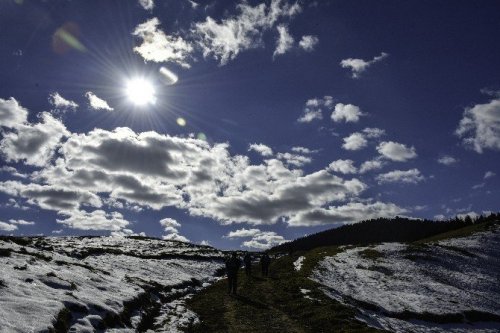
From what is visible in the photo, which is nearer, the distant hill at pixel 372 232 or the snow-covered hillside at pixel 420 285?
the snow-covered hillside at pixel 420 285

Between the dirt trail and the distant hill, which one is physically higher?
the distant hill

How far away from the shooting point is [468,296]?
36.2m

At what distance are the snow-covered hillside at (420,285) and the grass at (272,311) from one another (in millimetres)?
2428

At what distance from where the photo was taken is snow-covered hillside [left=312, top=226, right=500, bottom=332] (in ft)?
91.4

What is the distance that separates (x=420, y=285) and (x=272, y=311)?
22070 mm

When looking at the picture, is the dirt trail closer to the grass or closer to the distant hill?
the grass

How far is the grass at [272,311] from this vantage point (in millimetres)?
18758

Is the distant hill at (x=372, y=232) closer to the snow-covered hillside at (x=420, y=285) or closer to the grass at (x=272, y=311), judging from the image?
the snow-covered hillside at (x=420, y=285)

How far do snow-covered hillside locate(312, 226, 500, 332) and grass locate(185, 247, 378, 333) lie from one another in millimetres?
2428

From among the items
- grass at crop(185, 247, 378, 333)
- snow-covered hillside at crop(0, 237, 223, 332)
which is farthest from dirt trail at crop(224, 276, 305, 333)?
snow-covered hillside at crop(0, 237, 223, 332)

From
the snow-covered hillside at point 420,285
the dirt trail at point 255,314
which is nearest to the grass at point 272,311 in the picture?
the dirt trail at point 255,314

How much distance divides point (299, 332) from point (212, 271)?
1243 inches

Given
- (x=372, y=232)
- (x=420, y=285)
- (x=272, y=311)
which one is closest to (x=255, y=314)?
(x=272, y=311)

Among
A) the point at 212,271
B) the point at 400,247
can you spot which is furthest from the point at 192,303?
the point at 400,247
